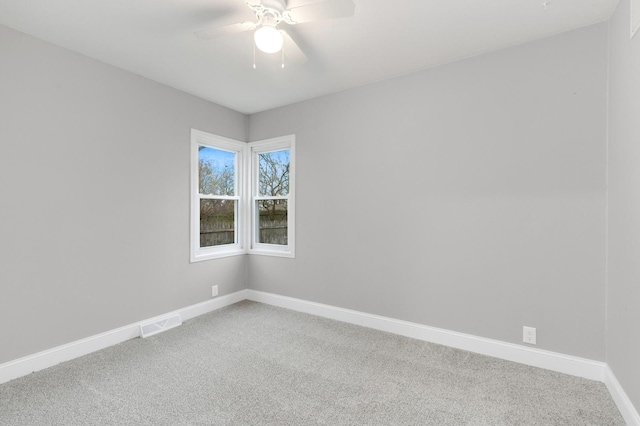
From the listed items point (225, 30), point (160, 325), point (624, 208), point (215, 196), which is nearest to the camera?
point (624, 208)

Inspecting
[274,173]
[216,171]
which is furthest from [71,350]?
[274,173]

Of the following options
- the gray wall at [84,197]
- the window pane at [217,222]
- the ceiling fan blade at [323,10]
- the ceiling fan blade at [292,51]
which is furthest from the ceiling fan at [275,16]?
the window pane at [217,222]

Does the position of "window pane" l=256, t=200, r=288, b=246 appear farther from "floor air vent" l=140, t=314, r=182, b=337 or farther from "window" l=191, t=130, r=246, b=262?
"floor air vent" l=140, t=314, r=182, b=337

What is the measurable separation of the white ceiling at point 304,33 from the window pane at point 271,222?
1581mm

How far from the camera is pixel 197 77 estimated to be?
304 centimetres

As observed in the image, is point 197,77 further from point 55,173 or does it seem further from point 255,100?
point 55,173

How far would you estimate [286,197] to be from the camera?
3875 mm

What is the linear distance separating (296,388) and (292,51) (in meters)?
2.64

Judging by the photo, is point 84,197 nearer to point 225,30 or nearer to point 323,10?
point 225,30

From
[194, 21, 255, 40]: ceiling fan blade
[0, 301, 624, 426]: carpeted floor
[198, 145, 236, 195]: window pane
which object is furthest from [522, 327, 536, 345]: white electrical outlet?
[198, 145, 236, 195]: window pane

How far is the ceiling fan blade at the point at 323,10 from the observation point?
1.63 metres

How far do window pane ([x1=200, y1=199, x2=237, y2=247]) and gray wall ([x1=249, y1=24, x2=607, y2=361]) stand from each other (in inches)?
41.1

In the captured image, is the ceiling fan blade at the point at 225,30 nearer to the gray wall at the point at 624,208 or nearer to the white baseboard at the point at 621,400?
the gray wall at the point at 624,208

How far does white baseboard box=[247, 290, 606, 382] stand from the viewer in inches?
86.9
